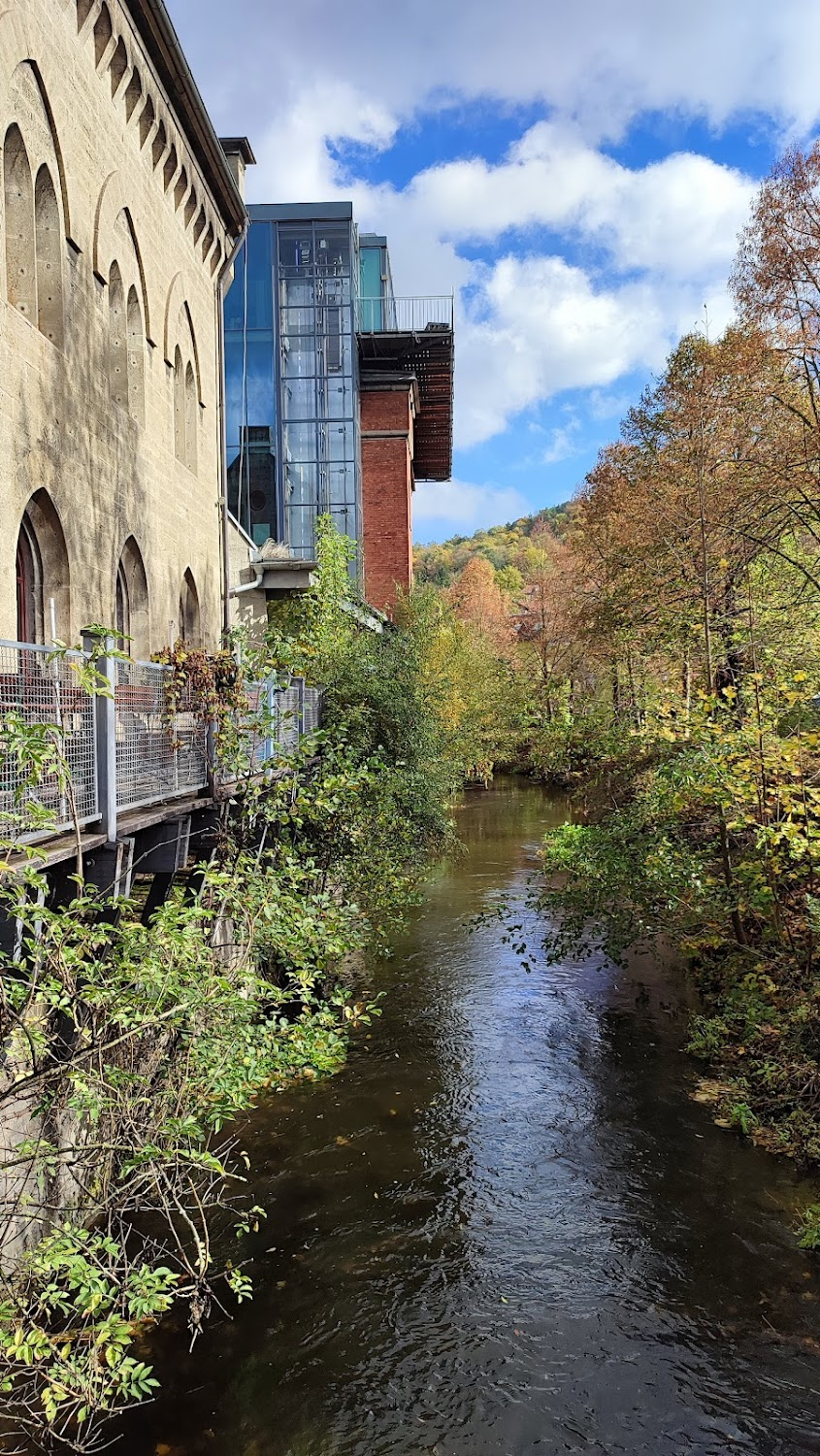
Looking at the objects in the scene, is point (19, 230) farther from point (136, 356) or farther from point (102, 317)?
point (136, 356)

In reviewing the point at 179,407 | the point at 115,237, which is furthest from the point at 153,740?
the point at 179,407

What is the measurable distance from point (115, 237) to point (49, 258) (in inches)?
92.1

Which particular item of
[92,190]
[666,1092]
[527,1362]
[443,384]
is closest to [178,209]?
[92,190]

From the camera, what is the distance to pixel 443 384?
123 feet

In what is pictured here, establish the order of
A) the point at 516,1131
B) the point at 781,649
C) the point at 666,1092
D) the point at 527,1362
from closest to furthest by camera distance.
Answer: the point at 527,1362
the point at 516,1131
the point at 666,1092
the point at 781,649

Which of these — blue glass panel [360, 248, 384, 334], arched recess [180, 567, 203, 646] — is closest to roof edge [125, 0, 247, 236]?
arched recess [180, 567, 203, 646]

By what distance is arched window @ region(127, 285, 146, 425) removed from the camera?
12.8 metres

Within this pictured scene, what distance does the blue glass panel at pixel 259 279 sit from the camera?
30.2 metres

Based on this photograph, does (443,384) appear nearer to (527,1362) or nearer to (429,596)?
(429,596)

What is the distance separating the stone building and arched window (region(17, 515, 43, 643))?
0.05ft

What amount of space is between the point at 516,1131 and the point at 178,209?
13766 millimetres

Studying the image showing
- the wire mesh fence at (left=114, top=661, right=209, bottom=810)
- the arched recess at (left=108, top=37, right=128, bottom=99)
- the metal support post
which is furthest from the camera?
the arched recess at (left=108, top=37, right=128, bottom=99)

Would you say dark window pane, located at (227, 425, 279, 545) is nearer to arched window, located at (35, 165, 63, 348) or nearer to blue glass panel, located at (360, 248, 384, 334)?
blue glass panel, located at (360, 248, 384, 334)

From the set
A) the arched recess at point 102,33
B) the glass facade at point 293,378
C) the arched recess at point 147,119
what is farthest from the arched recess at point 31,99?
the glass facade at point 293,378
